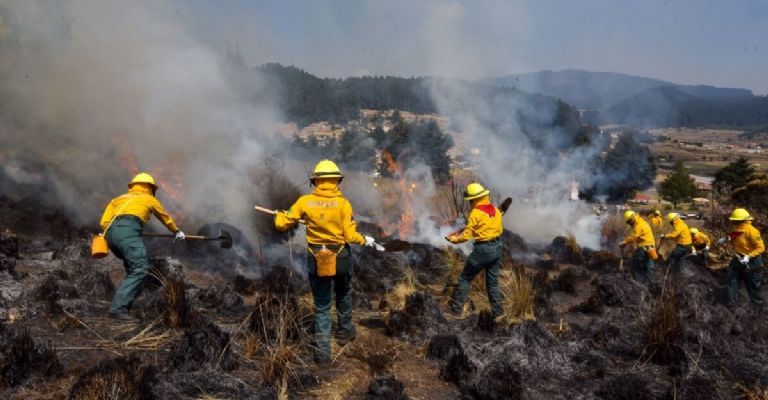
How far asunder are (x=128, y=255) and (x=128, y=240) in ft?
0.57

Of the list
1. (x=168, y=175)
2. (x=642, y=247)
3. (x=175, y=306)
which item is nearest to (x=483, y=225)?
(x=175, y=306)

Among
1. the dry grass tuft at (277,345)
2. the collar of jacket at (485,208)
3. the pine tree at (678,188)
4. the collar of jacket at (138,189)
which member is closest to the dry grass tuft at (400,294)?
the collar of jacket at (485,208)

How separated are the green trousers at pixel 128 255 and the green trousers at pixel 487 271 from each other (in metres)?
4.24

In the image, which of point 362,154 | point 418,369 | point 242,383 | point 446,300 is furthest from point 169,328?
point 362,154

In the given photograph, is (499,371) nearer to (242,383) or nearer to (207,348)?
(242,383)

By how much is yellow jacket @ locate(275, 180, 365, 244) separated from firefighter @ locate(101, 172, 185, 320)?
189cm

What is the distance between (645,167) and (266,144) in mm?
21937

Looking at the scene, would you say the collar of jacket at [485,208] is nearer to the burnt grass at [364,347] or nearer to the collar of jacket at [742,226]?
the burnt grass at [364,347]

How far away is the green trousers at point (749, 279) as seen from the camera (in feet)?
30.3

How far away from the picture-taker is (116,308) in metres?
5.72

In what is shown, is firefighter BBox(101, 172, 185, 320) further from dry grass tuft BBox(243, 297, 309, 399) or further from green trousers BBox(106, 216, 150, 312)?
dry grass tuft BBox(243, 297, 309, 399)

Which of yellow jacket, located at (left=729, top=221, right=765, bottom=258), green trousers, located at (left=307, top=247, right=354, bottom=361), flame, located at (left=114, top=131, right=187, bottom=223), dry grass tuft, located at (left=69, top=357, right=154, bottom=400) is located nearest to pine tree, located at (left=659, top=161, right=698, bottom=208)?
yellow jacket, located at (left=729, top=221, right=765, bottom=258)

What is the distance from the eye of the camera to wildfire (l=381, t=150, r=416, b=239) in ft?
57.0

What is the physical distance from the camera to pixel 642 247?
11.1 metres
